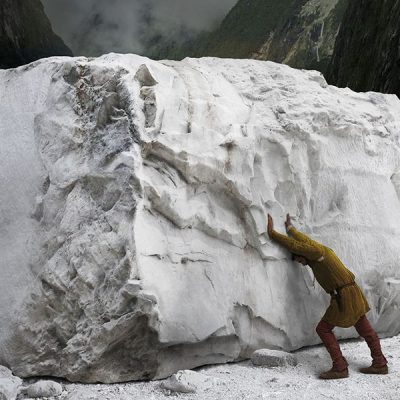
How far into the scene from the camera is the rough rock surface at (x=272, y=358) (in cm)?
307

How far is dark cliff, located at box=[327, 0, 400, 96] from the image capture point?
10.2 m

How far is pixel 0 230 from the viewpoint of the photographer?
3.26 metres

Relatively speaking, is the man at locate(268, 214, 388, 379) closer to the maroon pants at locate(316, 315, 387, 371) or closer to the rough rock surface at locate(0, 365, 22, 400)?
the maroon pants at locate(316, 315, 387, 371)

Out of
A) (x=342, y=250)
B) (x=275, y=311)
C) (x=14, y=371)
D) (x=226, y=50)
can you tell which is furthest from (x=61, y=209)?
(x=226, y=50)

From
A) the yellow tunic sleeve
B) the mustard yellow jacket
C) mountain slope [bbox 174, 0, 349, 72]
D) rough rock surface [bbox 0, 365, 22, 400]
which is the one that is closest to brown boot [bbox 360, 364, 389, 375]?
the mustard yellow jacket

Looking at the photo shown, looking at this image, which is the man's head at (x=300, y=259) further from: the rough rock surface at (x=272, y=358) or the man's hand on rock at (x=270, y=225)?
the rough rock surface at (x=272, y=358)

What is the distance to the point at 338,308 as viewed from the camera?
3.13m

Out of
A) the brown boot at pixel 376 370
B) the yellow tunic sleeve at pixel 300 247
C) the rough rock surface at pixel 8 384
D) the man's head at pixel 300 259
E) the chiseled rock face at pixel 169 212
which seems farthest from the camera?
the man's head at pixel 300 259

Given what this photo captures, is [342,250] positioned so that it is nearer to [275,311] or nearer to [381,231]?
[381,231]

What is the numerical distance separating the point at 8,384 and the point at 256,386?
1.19 metres

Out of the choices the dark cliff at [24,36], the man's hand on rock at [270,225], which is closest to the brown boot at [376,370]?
the man's hand on rock at [270,225]

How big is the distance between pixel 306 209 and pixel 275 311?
0.74 metres

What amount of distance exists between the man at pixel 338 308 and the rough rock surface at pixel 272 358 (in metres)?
0.21

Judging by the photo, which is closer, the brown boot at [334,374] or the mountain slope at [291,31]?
the brown boot at [334,374]
